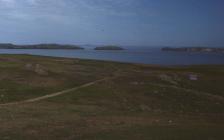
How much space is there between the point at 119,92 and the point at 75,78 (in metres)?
10.9

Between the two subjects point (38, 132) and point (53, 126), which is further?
point (53, 126)

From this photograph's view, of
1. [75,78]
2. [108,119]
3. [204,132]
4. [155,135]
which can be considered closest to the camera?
[155,135]

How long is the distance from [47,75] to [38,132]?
31.3 m

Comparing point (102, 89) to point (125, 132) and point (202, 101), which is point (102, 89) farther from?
point (125, 132)

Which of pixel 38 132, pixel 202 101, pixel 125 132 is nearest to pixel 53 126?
pixel 38 132

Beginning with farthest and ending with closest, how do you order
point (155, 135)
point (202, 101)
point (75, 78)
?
1. point (75, 78)
2. point (202, 101)
3. point (155, 135)

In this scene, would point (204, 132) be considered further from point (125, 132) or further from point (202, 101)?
point (202, 101)

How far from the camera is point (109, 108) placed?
30531 mm

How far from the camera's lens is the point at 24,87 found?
3825 centimetres

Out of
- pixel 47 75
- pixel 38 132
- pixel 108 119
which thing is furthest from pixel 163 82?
pixel 38 132

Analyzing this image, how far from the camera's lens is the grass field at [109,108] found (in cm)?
1819

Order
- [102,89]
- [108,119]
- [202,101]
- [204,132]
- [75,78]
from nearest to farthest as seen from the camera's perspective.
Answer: [204,132]
[108,119]
[202,101]
[102,89]
[75,78]

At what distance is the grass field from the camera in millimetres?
18188

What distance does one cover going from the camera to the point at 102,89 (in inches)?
1602
